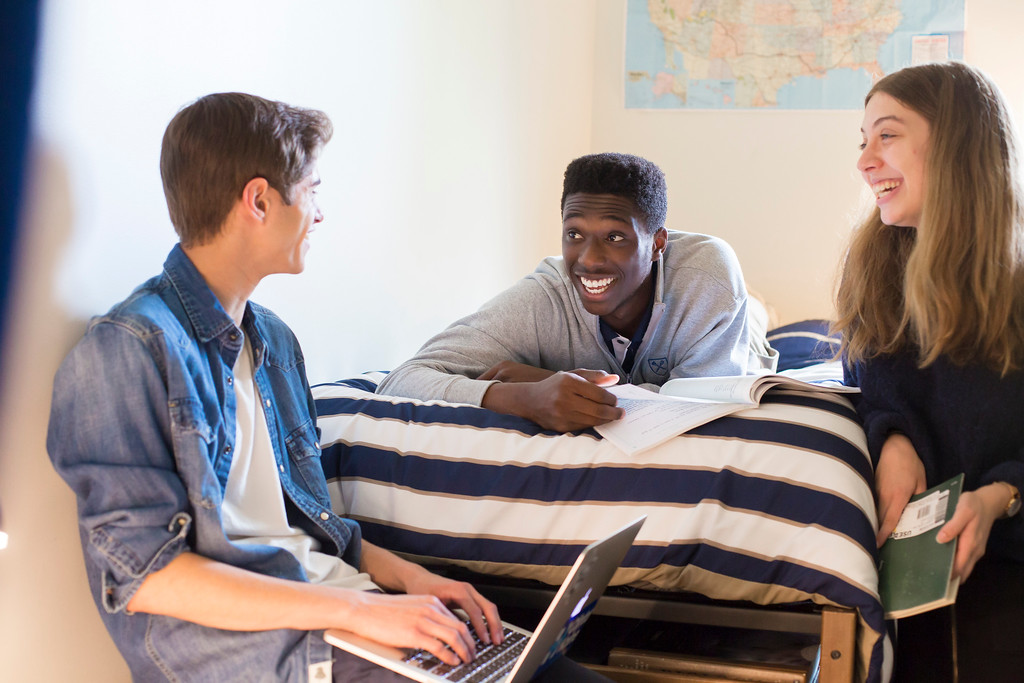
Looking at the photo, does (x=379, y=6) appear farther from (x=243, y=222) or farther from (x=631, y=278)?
(x=243, y=222)

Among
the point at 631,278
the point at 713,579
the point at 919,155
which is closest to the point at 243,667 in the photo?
the point at 713,579

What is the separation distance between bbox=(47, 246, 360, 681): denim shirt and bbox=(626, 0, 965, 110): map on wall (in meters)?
2.77

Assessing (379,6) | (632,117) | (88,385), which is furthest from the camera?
(632,117)

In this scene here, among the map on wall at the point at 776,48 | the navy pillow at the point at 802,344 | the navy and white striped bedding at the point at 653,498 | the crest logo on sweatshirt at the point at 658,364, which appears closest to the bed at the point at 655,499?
the navy and white striped bedding at the point at 653,498

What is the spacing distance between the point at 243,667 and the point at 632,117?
9.53 ft

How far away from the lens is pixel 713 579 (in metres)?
1.15

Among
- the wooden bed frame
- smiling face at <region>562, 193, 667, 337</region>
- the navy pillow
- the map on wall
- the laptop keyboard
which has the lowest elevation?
the wooden bed frame

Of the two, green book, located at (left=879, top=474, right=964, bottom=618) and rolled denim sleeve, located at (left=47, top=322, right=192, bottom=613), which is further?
green book, located at (left=879, top=474, right=964, bottom=618)

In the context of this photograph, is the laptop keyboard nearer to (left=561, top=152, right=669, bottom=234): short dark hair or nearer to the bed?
the bed

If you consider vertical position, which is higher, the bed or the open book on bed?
the open book on bed

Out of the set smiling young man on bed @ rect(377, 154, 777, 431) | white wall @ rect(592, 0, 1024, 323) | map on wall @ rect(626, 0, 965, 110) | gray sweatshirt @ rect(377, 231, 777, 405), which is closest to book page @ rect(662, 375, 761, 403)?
smiling young man on bed @ rect(377, 154, 777, 431)

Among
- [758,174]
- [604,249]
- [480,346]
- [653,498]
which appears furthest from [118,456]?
[758,174]

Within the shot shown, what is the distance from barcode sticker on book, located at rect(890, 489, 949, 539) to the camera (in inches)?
43.3

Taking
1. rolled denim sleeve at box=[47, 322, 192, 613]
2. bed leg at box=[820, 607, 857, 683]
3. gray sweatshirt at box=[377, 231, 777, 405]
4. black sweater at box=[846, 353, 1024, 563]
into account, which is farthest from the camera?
gray sweatshirt at box=[377, 231, 777, 405]
